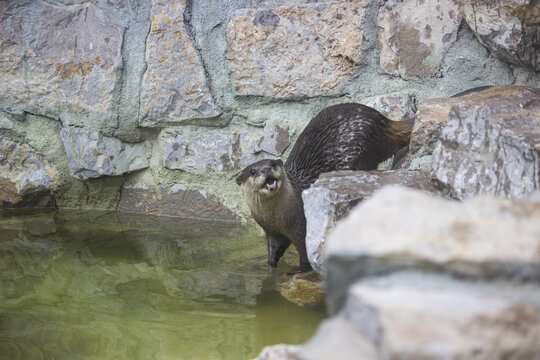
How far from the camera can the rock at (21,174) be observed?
2768 millimetres

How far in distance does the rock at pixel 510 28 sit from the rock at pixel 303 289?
102 cm

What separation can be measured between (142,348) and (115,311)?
273mm

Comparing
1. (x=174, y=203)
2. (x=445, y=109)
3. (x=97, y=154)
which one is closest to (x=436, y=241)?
(x=445, y=109)

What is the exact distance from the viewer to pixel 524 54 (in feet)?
6.44

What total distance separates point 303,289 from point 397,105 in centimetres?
92

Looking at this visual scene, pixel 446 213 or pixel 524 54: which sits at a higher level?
pixel 524 54

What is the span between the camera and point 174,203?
276 cm

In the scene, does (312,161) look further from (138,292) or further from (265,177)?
(138,292)

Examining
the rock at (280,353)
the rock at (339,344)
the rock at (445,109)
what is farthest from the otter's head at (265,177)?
the rock at (339,344)

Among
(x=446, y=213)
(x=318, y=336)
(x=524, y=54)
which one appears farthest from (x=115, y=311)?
(x=524, y=54)

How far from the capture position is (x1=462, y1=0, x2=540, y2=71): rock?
74.6 inches

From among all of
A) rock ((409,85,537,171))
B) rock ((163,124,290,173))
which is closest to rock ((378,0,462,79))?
rock ((409,85,537,171))

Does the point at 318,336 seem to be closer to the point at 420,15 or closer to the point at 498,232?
the point at 498,232

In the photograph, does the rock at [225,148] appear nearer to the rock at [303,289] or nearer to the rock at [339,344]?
the rock at [303,289]
